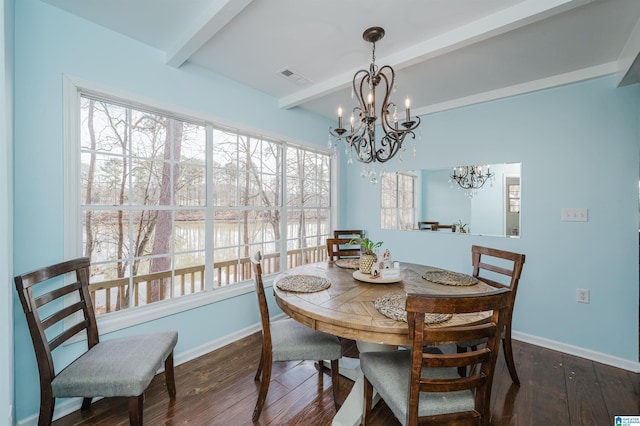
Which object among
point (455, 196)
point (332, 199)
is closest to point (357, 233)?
A: point (332, 199)

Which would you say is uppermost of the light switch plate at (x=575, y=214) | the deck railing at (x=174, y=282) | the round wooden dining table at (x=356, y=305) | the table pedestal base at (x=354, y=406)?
the light switch plate at (x=575, y=214)

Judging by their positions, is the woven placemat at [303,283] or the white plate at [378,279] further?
the white plate at [378,279]

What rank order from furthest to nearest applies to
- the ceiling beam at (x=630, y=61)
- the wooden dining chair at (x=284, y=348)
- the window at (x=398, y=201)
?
the window at (x=398, y=201)
the ceiling beam at (x=630, y=61)
the wooden dining chair at (x=284, y=348)

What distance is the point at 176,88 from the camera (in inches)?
91.0

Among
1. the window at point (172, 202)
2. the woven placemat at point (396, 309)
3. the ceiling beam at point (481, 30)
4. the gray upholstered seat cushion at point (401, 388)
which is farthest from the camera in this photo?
the window at point (172, 202)

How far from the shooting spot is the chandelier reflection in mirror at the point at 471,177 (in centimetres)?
304

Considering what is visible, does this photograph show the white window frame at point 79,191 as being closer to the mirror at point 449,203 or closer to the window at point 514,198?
the mirror at point 449,203

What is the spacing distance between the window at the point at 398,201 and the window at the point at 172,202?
1307 millimetres

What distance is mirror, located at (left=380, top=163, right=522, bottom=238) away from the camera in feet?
9.50

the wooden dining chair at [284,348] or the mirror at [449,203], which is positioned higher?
the mirror at [449,203]

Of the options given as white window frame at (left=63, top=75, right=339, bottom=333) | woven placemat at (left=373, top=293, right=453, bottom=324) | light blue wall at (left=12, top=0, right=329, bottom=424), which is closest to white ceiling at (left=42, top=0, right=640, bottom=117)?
light blue wall at (left=12, top=0, right=329, bottom=424)

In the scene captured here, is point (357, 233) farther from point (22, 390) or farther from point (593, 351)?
point (22, 390)

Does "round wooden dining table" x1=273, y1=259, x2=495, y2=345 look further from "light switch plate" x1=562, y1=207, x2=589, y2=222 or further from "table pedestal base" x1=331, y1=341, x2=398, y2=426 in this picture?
"light switch plate" x1=562, y1=207, x2=589, y2=222

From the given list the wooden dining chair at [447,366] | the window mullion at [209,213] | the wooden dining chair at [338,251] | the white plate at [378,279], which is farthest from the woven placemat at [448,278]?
the window mullion at [209,213]
